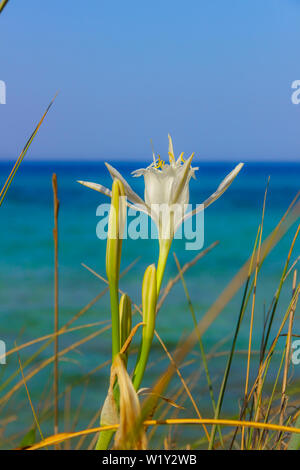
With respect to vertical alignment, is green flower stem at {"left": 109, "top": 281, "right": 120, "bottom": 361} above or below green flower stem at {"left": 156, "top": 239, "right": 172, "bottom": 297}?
below

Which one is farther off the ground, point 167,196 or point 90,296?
point 167,196

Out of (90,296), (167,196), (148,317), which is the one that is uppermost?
(167,196)

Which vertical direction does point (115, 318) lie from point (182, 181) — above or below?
below

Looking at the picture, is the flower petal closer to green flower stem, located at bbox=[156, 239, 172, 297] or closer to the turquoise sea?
green flower stem, located at bbox=[156, 239, 172, 297]

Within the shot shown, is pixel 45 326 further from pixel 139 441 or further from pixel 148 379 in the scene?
pixel 139 441

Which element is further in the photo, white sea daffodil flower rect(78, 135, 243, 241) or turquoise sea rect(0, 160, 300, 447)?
turquoise sea rect(0, 160, 300, 447)

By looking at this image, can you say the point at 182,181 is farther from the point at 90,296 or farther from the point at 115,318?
the point at 90,296

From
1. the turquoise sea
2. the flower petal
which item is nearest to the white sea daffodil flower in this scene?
the flower petal

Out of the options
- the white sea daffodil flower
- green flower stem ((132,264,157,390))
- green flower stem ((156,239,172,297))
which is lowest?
green flower stem ((132,264,157,390))

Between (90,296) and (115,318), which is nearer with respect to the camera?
(115,318)

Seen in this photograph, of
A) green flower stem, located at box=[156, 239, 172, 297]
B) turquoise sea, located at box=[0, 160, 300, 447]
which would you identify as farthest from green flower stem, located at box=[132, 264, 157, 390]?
turquoise sea, located at box=[0, 160, 300, 447]

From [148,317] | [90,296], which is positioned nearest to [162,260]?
[148,317]

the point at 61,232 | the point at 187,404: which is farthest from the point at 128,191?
the point at 61,232

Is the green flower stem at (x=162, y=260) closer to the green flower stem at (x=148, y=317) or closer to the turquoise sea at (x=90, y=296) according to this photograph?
the green flower stem at (x=148, y=317)
